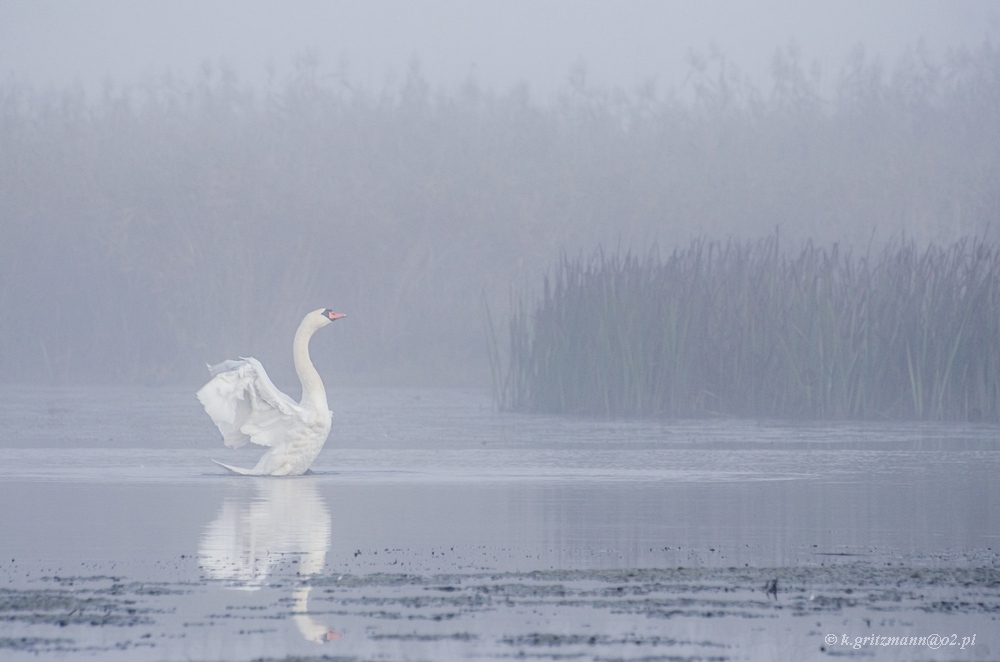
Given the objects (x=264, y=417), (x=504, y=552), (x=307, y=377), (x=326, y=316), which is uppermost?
(x=326, y=316)

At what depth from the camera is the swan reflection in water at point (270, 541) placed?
20.2 feet

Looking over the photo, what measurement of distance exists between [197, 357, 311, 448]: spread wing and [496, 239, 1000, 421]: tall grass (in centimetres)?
811

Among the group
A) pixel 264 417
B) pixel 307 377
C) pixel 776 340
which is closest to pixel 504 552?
pixel 264 417

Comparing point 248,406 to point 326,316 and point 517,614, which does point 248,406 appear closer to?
point 326,316

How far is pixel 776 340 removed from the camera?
18812mm

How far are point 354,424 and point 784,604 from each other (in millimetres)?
12694

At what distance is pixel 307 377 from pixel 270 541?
5020 millimetres

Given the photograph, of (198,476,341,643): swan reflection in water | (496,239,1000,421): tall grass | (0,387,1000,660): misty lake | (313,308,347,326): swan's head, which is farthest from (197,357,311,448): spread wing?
(496,239,1000,421): tall grass

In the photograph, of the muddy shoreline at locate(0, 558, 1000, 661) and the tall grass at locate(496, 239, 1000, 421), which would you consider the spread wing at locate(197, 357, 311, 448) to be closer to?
the muddy shoreline at locate(0, 558, 1000, 661)

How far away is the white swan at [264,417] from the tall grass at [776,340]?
8.02 meters

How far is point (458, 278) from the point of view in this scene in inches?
1476

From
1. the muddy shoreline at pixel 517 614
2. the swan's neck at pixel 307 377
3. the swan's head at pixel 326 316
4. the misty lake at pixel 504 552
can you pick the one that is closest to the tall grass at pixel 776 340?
the misty lake at pixel 504 552

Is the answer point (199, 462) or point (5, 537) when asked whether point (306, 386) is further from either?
point (5, 537)

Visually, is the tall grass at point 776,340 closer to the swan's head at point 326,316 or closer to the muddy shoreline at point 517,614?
the swan's head at point 326,316
